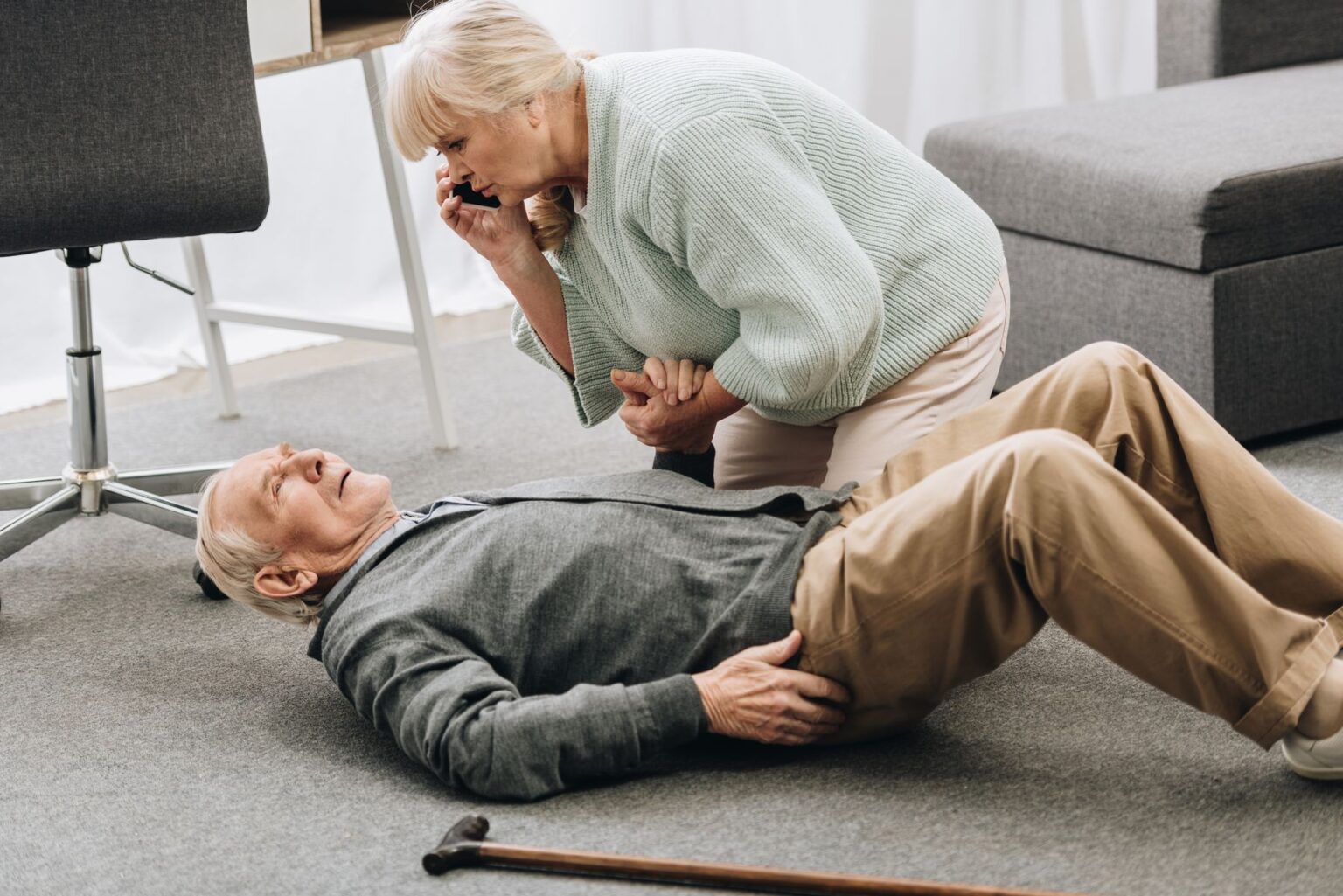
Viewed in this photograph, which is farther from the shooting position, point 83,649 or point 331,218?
point 331,218

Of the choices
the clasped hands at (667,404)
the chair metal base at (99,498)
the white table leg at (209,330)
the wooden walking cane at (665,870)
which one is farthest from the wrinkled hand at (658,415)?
the white table leg at (209,330)

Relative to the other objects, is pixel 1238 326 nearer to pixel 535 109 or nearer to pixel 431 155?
pixel 535 109

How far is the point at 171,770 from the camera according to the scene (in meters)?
1.60

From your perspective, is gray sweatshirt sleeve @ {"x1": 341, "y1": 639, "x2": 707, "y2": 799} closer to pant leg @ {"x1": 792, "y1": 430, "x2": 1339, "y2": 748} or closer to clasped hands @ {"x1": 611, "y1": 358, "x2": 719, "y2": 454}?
pant leg @ {"x1": 792, "y1": 430, "x2": 1339, "y2": 748}

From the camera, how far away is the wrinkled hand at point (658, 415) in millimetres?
1782

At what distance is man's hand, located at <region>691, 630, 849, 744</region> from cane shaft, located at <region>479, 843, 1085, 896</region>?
17 cm

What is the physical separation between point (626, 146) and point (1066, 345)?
1126 mm

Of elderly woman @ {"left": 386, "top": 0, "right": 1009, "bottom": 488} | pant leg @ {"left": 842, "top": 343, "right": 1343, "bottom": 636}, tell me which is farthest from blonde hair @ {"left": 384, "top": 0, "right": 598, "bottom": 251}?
pant leg @ {"left": 842, "top": 343, "right": 1343, "bottom": 636}

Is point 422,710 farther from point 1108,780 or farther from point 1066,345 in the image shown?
point 1066,345

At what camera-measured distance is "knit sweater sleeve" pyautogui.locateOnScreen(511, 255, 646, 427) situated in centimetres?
188

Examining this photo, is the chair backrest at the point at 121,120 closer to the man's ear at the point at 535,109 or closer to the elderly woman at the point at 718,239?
the elderly woman at the point at 718,239

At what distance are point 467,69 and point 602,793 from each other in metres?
0.73

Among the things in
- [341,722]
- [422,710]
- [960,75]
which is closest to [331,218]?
[960,75]

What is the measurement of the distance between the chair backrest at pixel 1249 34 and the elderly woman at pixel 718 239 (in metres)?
1.34
